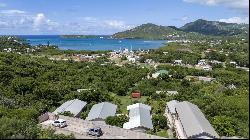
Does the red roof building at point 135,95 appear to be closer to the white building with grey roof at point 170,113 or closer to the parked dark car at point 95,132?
the white building with grey roof at point 170,113

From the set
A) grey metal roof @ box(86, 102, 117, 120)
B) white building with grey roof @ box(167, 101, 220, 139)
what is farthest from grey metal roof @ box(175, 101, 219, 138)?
grey metal roof @ box(86, 102, 117, 120)

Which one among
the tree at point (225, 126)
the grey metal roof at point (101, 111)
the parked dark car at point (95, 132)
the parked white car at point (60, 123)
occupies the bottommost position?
the grey metal roof at point (101, 111)

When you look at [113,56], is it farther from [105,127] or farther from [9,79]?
[105,127]

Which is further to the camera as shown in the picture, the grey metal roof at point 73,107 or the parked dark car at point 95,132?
the grey metal roof at point 73,107

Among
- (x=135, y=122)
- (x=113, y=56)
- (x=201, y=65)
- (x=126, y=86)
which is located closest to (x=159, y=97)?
(x=126, y=86)

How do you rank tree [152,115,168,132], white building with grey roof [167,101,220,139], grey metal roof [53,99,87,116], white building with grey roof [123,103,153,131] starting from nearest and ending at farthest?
1. white building with grey roof [167,101,220,139]
2. white building with grey roof [123,103,153,131]
3. tree [152,115,168,132]
4. grey metal roof [53,99,87,116]

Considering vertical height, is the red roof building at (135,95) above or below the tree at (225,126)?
below

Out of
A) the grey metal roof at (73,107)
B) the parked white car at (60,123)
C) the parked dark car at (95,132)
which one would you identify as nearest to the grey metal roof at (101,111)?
the grey metal roof at (73,107)

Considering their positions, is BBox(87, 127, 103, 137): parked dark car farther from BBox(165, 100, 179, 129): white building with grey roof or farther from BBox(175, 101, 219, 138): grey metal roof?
BBox(165, 100, 179, 129): white building with grey roof
